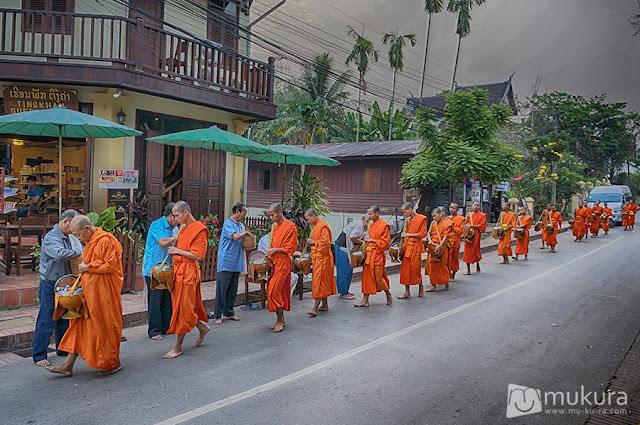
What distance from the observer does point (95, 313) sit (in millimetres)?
4855

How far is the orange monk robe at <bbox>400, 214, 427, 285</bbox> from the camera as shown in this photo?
919 cm

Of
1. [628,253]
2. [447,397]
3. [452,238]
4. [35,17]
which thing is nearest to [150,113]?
[35,17]

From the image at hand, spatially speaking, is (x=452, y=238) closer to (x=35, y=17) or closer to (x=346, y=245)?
(x=346, y=245)

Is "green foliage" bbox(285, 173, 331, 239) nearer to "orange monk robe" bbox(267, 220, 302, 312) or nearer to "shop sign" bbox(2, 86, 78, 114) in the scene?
"orange monk robe" bbox(267, 220, 302, 312)

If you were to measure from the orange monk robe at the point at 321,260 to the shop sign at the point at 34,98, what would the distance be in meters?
6.30

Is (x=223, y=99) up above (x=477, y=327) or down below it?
above

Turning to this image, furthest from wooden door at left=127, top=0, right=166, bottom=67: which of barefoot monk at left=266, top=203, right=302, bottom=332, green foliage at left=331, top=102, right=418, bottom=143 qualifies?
green foliage at left=331, top=102, right=418, bottom=143

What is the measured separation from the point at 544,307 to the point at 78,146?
998cm

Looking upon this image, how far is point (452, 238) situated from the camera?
10.5m

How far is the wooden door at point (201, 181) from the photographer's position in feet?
40.9

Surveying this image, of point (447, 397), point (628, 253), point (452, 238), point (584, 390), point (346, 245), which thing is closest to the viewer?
point (447, 397)

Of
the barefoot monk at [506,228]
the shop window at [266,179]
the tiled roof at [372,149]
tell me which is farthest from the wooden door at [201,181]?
the shop window at [266,179]

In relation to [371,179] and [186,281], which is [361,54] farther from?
[186,281]

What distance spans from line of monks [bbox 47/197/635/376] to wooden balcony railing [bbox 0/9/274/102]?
538cm
